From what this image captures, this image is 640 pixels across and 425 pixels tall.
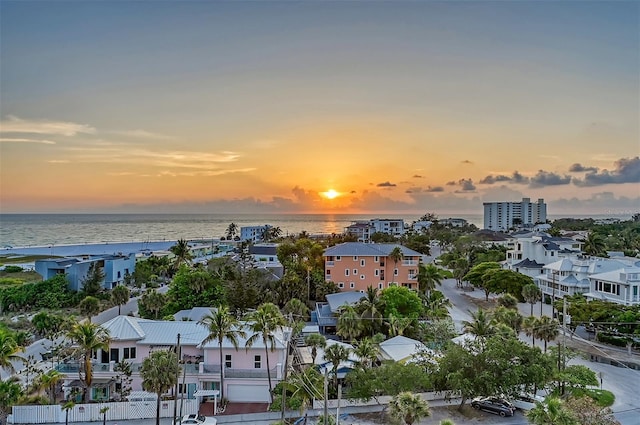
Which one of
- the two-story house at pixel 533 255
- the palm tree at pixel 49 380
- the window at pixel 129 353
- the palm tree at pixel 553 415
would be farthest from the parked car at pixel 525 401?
the two-story house at pixel 533 255

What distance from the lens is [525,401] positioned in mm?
27266

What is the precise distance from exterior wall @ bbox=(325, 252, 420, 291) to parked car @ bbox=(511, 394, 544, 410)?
1041 inches

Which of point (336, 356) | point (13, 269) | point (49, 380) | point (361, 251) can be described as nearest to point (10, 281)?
point (13, 269)

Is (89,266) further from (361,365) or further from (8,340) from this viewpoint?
(361,365)

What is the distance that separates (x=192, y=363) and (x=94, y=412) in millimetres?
5755

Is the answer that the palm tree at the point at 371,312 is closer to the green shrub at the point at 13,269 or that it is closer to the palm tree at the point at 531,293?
the palm tree at the point at 531,293

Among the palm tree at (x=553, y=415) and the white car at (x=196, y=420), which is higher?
the palm tree at (x=553, y=415)

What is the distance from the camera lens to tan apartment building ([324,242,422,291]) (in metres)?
53.6

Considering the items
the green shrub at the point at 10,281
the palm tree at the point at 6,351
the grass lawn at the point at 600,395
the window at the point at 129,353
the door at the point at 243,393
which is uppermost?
the palm tree at the point at 6,351

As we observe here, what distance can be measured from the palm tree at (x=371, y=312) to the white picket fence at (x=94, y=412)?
16.3m

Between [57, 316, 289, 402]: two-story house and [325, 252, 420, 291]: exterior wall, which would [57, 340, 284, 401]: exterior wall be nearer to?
[57, 316, 289, 402]: two-story house

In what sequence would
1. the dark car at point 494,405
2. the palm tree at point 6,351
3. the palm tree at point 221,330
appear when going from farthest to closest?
the palm tree at point 221,330 < the dark car at point 494,405 < the palm tree at point 6,351

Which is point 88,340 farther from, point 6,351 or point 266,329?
point 266,329

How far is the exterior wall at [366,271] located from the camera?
5366cm
